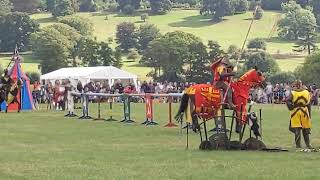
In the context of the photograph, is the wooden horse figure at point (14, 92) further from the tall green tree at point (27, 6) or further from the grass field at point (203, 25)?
the tall green tree at point (27, 6)

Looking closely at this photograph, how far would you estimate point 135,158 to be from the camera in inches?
611

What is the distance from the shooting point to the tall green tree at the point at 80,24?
5593 inches

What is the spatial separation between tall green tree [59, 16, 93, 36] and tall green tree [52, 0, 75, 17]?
17.5 meters

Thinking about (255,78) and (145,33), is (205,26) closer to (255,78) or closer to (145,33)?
(145,33)

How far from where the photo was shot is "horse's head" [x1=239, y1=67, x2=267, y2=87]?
19111 millimetres

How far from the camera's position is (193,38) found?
11150 centimetres

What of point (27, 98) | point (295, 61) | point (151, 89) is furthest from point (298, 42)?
point (27, 98)

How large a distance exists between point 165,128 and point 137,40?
124 metres

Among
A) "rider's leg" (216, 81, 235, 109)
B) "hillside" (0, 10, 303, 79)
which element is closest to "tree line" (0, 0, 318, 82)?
"hillside" (0, 10, 303, 79)

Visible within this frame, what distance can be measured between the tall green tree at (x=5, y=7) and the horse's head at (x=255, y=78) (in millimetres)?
140937

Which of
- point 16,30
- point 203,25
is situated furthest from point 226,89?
point 203,25

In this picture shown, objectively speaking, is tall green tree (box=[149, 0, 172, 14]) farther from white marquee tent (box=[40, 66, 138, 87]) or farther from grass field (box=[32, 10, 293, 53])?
white marquee tent (box=[40, 66, 138, 87])

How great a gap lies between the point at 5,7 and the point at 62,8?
532 inches

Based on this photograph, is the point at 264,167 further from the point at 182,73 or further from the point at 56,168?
the point at 182,73
